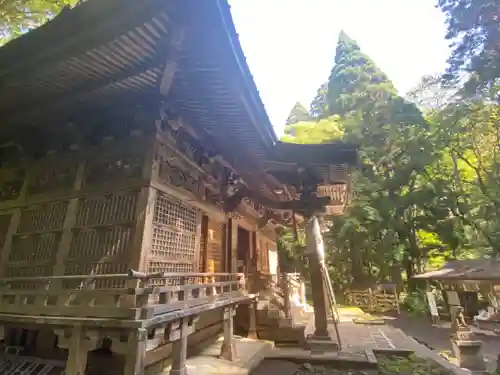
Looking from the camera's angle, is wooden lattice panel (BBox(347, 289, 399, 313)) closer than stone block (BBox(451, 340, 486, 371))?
No

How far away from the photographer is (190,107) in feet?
19.5

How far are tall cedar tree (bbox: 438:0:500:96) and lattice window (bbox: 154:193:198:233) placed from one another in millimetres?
14426

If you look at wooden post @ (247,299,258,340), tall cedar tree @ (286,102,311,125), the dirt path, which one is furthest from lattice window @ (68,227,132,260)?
tall cedar tree @ (286,102,311,125)

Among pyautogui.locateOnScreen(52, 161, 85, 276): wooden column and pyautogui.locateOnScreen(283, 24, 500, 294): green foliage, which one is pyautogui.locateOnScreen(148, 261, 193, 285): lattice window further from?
pyautogui.locateOnScreen(283, 24, 500, 294): green foliage

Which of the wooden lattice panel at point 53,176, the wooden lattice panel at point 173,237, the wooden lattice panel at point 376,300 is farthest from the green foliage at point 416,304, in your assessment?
the wooden lattice panel at point 53,176

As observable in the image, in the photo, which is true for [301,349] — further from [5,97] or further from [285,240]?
[285,240]

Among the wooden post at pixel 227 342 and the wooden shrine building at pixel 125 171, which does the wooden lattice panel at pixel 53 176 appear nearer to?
the wooden shrine building at pixel 125 171

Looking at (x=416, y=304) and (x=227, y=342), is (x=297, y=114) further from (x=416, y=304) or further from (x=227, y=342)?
(x=227, y=342)

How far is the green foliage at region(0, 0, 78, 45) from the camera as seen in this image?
920cm

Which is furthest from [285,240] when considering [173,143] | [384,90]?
[173,143]

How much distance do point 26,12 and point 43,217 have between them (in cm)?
744

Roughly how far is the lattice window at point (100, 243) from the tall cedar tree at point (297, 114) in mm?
39908

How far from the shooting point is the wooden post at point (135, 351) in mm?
3797

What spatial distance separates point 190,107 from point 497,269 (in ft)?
56.2
